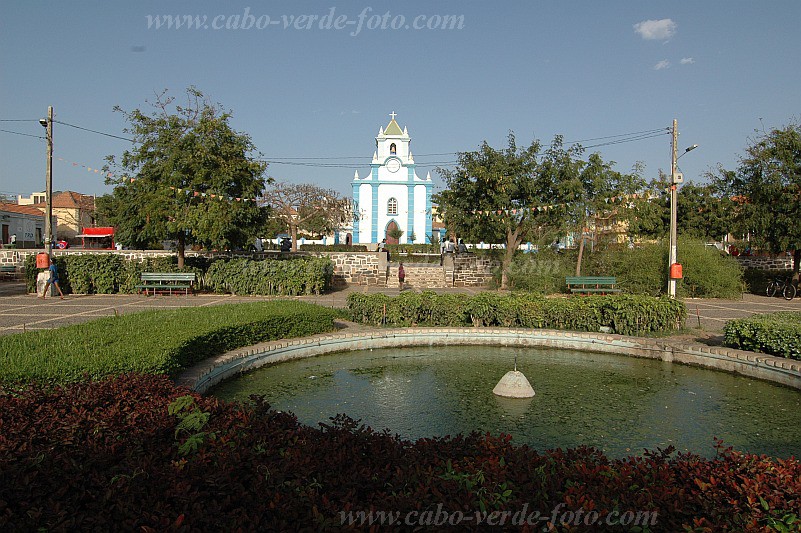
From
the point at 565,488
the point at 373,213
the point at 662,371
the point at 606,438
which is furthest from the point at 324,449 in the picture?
the point at 373,213

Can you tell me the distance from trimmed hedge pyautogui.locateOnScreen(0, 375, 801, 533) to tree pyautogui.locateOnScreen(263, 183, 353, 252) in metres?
39.6

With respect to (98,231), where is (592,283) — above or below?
below

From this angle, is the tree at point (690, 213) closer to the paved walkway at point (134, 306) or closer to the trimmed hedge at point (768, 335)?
the paved walkway at point (134, 306)

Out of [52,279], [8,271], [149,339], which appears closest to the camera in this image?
[149,339]

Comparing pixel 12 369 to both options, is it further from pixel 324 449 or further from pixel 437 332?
pixel 437 332

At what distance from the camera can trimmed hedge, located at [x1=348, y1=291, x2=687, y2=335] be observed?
36.2 feet

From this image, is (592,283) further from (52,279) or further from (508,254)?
(52,279)

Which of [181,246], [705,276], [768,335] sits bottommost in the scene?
[768,335]

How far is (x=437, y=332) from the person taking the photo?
10.9m

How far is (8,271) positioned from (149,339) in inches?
838

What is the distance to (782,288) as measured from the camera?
20.8 metres

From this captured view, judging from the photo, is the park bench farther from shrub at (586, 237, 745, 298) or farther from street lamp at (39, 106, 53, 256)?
shrub at (586, 237, 745, 298)

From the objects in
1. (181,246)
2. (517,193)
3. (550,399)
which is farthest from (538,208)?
(550,399)

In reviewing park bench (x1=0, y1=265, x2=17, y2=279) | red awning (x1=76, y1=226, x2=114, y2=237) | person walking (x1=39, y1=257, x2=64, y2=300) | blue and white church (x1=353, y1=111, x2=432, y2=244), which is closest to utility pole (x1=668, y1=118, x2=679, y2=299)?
person walking (x1=39, y1=257, x2=64, y2=300)
